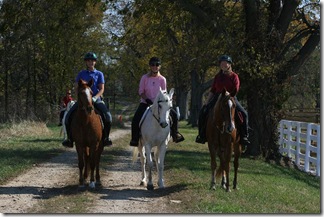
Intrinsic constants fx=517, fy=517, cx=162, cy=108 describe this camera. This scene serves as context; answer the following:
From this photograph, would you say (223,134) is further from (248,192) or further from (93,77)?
(93,77)

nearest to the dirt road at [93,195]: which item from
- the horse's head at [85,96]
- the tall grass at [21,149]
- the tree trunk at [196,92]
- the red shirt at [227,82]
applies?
the tall grass at [21,149]

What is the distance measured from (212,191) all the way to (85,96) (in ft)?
10.8

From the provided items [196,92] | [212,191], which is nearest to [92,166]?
[212,191]

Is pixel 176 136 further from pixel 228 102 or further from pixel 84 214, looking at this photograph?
pixel 84 214

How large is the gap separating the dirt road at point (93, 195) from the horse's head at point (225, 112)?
1.88 meters

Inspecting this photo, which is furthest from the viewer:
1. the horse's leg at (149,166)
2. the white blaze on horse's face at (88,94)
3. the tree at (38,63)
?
the tree at (38,63)

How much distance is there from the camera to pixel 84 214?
8.55 metres

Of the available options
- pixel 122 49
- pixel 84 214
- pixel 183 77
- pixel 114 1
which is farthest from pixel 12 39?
pixel 84 214

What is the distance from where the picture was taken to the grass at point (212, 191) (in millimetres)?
9353

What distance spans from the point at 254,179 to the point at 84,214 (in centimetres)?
648

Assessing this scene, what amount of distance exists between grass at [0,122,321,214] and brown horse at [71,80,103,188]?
591 millimetres

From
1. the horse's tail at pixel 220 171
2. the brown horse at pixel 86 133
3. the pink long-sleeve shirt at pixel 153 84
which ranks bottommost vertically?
the horse's tail at pixel 220 171

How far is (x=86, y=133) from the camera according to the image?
36.3ft

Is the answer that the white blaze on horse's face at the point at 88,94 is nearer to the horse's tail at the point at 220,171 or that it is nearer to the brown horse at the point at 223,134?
the brown horse at the point at 223,134
